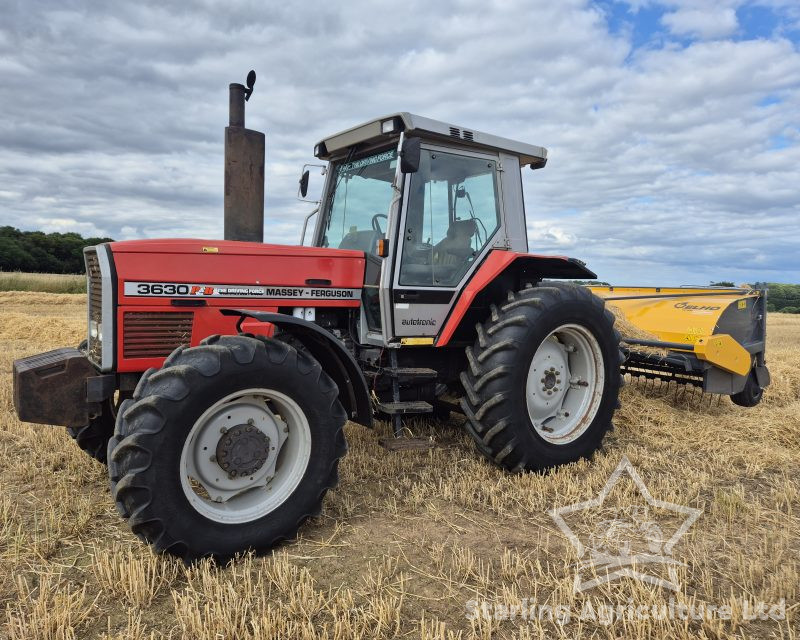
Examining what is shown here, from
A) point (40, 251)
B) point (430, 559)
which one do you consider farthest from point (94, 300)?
point (40, 251)

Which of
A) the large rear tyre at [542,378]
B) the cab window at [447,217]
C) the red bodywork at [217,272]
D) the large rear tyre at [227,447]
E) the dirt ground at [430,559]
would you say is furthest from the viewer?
the cab window at [447,217]

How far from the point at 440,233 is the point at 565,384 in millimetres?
1625

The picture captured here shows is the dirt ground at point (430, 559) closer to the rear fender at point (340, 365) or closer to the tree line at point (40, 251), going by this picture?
the rear fender at point (340, 365)

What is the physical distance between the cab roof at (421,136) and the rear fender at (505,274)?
907 mm

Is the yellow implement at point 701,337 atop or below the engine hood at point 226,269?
below

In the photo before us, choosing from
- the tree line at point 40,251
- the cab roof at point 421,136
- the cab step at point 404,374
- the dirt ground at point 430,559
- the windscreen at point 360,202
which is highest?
the tree line at point 40,251

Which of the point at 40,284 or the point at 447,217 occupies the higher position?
the point at 40,284

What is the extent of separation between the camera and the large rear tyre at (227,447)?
9.31 feet

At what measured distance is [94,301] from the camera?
3.91m

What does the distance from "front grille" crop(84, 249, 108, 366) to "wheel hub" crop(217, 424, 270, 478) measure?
3.66 ft

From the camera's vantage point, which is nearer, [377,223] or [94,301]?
[94,301]

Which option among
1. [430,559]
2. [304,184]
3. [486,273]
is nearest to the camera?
[430,559]

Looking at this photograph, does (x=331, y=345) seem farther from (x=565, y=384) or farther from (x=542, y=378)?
(x=565, y=384)

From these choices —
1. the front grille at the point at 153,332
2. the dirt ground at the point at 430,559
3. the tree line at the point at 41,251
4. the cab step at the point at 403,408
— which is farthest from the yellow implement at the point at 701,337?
the tree line at the point at 41,251
